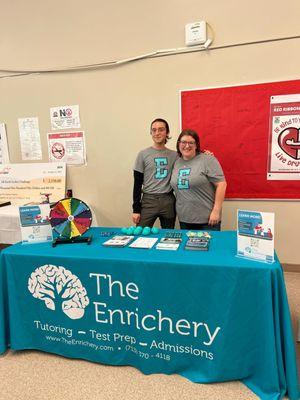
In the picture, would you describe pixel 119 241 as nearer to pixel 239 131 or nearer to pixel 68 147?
pixel 239 131

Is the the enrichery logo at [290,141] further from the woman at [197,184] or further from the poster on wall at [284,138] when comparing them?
the woman at [197,184]

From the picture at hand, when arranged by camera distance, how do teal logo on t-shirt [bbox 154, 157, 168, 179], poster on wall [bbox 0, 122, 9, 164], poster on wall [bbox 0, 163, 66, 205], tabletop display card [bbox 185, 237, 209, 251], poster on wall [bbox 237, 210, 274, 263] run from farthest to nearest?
1. poster on wall [bbox 0, 122, 9, 164]
2. poster on wall [bbox 0, 163, 66, 205]
3. teal logo on t-shirt [bbox 154, 157, 168, 179]
4. tabletop display card [bbox 185, 237, 209, 251]
5. poster on wall [bbox 237, 210, 274, 263]

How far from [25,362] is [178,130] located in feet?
7.43

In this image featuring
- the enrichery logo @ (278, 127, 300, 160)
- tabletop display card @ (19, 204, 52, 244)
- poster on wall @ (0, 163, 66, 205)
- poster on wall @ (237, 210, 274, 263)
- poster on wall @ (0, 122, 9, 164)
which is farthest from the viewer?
poster on wall @ (0, 122, 9, 164)

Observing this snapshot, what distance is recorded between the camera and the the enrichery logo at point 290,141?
240 cm

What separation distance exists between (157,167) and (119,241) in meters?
0.91

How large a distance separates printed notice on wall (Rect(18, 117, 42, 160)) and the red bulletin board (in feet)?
5.71

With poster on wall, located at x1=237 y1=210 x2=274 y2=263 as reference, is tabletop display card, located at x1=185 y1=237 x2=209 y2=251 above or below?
below

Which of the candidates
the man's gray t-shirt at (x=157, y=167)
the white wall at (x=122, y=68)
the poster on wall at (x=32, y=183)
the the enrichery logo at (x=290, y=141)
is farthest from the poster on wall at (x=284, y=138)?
the poster on wall at (x=32, y=183)

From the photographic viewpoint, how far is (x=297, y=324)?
6.02ft

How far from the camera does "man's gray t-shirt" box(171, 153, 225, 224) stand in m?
1.98

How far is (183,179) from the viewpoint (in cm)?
201

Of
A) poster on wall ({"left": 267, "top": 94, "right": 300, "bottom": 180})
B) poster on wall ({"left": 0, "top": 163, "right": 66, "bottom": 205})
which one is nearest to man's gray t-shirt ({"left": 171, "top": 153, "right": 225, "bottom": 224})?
poster on wall ({"left": 267, "top": 94, "right": 300, "bottom": 180})

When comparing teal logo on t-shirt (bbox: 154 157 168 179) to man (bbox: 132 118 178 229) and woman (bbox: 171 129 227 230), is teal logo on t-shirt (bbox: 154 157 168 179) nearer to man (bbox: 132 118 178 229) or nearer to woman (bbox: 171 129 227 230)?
man (bbox: 132 118 178 229)
